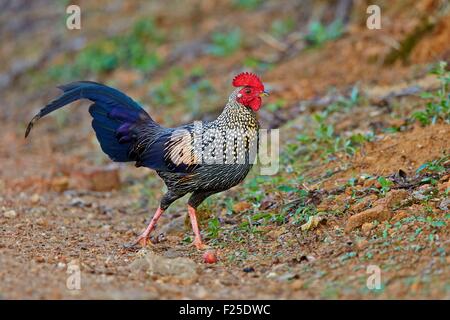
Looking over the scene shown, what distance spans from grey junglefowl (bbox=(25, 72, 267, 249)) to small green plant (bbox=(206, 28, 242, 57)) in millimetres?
6235

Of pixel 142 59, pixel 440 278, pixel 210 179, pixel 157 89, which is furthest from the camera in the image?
pixel 142 59

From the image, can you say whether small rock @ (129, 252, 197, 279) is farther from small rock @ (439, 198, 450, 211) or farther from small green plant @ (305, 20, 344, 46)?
small green plant @ (305, 20, 344, 46)

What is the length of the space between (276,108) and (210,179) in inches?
160

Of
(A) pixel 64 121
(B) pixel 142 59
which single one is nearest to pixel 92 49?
(B) pixel 142 59

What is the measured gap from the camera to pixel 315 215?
21.4 feet

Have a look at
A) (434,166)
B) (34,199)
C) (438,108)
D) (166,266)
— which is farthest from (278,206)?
(34,199)

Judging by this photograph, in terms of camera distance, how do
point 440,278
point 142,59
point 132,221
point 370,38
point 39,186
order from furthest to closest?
point 142,59 < point 370,38 < point 39,186 < point 132,221 < point 440,278

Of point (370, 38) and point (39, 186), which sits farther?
point (370, 38)

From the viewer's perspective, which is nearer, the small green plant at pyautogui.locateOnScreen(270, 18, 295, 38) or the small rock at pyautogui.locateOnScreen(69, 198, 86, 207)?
the small rock at pyautogui.locateOnScreen(69, 198, 86, 207)

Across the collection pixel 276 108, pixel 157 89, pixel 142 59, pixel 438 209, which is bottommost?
pixel 438 209

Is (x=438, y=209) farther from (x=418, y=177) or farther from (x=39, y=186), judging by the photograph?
(x=39, y=186)

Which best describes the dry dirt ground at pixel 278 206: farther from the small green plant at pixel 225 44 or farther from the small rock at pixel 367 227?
the small green plant at pixel 225 44

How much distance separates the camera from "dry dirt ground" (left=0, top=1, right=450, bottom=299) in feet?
17.1

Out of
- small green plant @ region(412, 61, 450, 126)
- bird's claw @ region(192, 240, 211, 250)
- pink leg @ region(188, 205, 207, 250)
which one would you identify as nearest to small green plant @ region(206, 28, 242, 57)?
small green plant @ region(412, 61, 450, 126)
